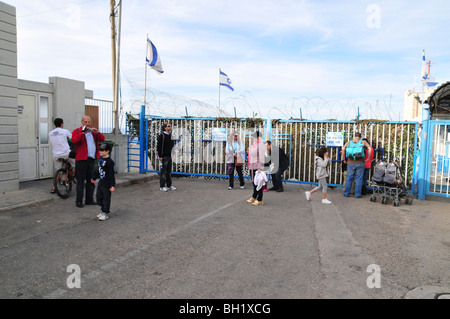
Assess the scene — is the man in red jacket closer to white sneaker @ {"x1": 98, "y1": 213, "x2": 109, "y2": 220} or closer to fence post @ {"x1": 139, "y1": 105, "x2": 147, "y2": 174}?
white sneaker @ {"x1": 98, "y1": 213, "x2": 109, "y2": 220}

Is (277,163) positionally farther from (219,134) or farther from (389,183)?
(389,183)

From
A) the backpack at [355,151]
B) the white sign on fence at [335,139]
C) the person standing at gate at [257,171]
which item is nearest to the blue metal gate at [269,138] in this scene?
the white sign on fence at [335,139]

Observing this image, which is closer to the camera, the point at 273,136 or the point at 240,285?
the point at 240,285

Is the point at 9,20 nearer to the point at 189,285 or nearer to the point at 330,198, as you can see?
the point at 189,285

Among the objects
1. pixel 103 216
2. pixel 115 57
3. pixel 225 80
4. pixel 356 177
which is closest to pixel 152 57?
pixel 115 57

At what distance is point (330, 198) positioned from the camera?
9727 mm

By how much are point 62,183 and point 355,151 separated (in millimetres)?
7679

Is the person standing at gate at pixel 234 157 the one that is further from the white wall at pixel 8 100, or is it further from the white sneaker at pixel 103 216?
the white wall at pixel 8 100

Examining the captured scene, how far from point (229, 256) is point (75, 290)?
2.03 m

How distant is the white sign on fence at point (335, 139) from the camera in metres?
10.7

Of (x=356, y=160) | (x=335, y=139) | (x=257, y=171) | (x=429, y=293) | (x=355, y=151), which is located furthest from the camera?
(x=335, y=139)

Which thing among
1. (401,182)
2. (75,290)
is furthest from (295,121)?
(75,290)

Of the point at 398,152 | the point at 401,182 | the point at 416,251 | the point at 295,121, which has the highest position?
the point at 295,121

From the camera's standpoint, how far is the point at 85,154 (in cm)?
778
